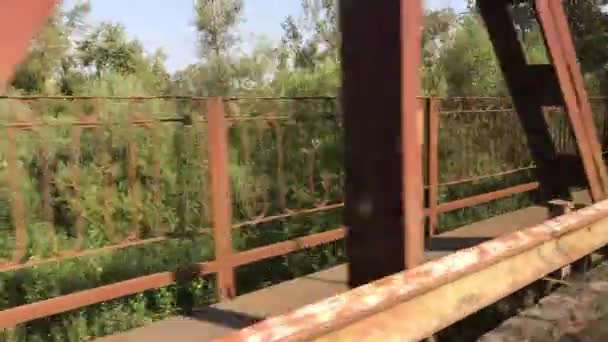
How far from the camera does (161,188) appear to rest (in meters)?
5.13

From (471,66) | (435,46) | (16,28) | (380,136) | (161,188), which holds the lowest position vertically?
(161,188)

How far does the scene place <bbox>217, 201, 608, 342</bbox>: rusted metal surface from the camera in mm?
1814

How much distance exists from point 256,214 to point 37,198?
1.65m

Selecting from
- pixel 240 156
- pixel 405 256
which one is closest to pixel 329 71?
pixel 240 156

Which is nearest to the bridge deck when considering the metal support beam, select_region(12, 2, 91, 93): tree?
the metal support beam

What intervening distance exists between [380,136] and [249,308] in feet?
6.01

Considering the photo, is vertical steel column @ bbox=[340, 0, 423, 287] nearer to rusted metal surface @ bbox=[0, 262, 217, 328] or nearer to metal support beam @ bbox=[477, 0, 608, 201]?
A: rusted metal surface @ bbox=[0, 262, 217, 328]

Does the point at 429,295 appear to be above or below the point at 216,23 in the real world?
below

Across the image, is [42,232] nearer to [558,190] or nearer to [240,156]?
[240,156]

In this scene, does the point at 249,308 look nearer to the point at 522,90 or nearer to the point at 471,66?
the point at 522,90

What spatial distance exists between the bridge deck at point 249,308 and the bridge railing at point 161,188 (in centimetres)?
28

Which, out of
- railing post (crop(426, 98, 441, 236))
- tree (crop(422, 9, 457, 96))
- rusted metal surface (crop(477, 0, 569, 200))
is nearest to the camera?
rusted metal surface (crop(477, 0, 569, 200))

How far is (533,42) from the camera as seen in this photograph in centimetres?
2033

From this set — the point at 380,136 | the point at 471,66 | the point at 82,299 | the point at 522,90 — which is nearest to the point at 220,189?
the point at 82,299
